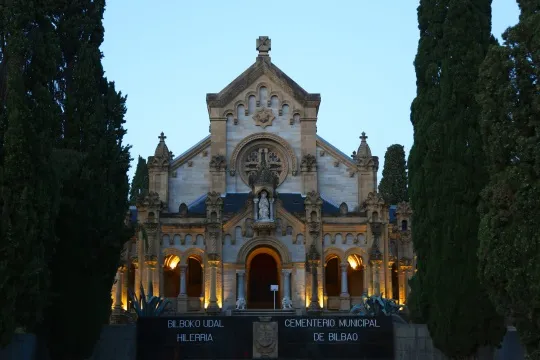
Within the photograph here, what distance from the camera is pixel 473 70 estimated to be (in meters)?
28.0

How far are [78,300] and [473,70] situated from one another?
15.1 metres

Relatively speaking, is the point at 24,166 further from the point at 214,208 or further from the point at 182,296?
the point at 182,296

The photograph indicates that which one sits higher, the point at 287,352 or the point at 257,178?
the point at 257,178

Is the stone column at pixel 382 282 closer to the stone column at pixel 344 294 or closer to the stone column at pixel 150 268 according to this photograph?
the stone column at pixel 344 294

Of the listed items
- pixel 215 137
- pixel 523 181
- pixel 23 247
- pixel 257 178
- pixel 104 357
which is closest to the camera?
pixel 523 181

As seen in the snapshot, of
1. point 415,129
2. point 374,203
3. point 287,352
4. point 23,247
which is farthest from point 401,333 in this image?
point 374,203

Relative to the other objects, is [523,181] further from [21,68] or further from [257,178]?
[257,178]

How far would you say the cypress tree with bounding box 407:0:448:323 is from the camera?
27469 millimetres

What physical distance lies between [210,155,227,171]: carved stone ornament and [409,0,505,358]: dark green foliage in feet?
72.6

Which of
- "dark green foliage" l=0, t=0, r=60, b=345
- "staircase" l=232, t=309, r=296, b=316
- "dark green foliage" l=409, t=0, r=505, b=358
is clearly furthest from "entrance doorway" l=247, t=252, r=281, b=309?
"dark green foliage" l=0, t=0, r=60, b=345

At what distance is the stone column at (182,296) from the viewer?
45562 millimetres

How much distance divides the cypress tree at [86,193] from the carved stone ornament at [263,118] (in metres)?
21.3

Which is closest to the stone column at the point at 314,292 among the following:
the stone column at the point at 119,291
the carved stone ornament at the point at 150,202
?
the carved stone ornament at the point at 150,202

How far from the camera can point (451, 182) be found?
27.0m
